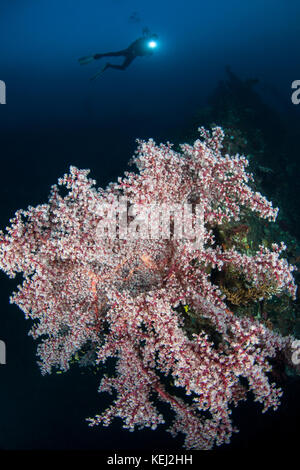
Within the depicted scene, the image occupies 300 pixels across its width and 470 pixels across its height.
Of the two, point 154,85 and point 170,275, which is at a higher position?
point 154,85

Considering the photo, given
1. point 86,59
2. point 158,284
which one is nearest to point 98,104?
point 86,59

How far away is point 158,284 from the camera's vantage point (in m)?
3.61

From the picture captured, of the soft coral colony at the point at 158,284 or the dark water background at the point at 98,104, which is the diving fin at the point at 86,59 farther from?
the soft coral colony at the point at 158,284

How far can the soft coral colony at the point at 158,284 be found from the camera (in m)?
2.74

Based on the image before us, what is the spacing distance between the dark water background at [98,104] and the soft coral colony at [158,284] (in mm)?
3430

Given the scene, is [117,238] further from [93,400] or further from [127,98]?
[127,98]

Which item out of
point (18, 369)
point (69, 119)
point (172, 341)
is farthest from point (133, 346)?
point (69, 119)

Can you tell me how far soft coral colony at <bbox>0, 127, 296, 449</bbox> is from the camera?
2.74m

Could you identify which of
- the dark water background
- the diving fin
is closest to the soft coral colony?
the dark water background

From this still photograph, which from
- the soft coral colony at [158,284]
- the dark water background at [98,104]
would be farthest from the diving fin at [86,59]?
the soft coral colony at [158,284]

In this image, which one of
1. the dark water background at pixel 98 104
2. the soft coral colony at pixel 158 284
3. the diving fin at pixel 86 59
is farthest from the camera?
the diving fin at pixel 86 59

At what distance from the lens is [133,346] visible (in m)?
3.42

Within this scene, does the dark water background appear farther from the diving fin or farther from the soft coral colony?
the diving fin
